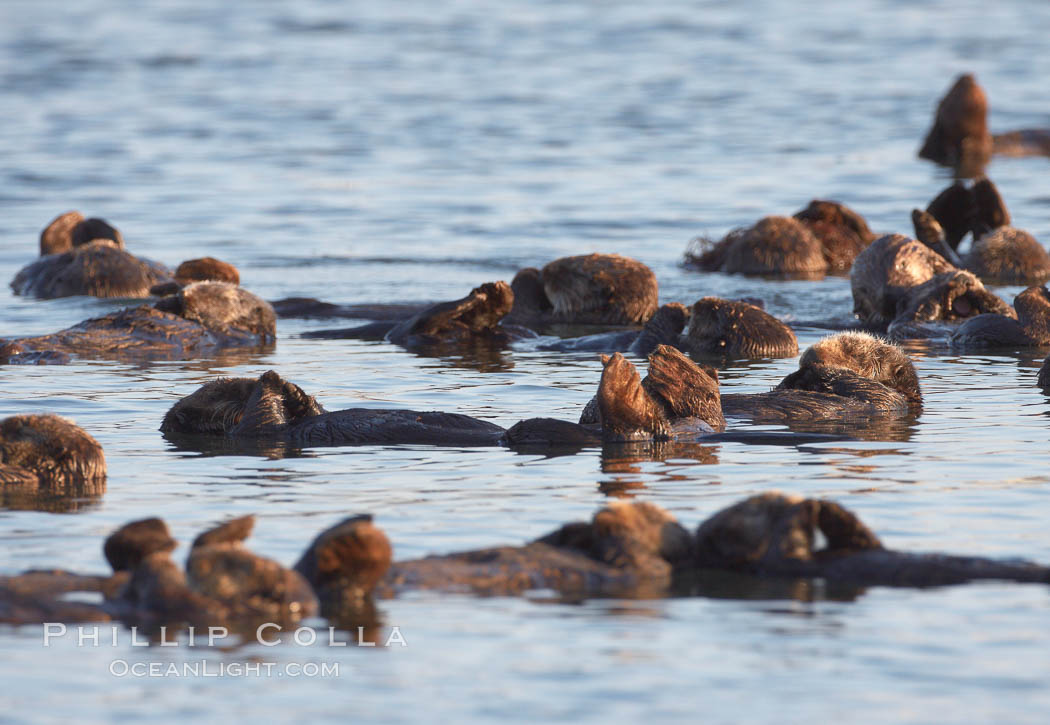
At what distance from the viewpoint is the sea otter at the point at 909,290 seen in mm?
10992

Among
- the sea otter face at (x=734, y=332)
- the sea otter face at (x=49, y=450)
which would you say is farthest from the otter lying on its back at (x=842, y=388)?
the sea otter face at (x=49, y=450)

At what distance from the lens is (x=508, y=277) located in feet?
45.9

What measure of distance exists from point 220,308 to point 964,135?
12.6m

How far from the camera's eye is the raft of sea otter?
4.71m

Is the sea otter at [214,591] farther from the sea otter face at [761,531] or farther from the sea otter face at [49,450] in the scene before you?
the sea otter face at [49,450]

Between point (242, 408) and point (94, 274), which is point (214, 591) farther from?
point (94, 274)

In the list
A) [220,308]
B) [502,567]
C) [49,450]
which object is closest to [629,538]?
[502,567]

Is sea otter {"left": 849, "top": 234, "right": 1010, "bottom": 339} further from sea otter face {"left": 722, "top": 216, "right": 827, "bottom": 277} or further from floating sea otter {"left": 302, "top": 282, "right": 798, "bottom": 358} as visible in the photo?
sea otter face {"left": 722, "top": 216, "right": 827, "bottom": 277}

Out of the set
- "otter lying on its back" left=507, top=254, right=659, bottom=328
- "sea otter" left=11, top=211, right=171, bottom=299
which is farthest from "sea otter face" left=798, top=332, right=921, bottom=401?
"sea otter" left=11, top=211, right=171, bottom=299

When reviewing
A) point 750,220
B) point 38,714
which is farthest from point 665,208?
point 38,714

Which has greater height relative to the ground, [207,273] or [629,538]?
[207,273]

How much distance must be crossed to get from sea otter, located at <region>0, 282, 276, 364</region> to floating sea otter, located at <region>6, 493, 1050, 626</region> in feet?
16.9

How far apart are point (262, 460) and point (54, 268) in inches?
242

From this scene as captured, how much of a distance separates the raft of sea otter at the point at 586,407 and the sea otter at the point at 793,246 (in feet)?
0.06
